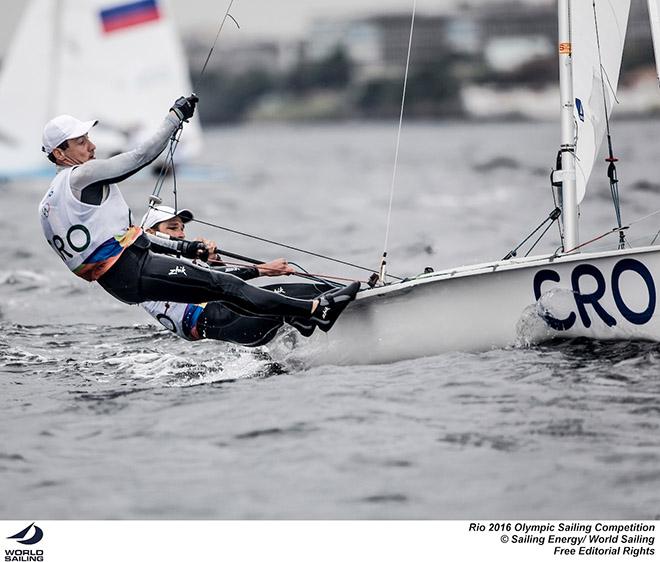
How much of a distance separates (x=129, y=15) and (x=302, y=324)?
1214 centimetres

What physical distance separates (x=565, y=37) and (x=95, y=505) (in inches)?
113

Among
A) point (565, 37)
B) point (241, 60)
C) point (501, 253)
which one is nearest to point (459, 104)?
point (241, 60)

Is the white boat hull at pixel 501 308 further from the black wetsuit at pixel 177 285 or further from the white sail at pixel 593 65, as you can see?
the white sail at pixel 593 65

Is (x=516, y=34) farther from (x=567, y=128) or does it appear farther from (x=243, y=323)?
(x=243, y=323)

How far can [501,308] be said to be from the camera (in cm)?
478

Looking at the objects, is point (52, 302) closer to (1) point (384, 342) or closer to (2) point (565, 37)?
(1) point (384, 342)

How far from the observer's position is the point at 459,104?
47.1 m

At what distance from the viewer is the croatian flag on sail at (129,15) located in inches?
632

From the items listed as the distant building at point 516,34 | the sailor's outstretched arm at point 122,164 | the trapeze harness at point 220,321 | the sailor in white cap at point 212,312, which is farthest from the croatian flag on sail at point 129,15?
the distant building at point 516,34

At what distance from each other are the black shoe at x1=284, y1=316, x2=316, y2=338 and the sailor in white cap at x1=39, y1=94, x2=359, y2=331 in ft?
0.23

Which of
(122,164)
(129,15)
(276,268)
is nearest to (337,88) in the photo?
(129,15)
